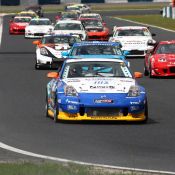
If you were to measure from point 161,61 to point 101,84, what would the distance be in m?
12.3

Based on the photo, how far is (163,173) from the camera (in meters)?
11.1

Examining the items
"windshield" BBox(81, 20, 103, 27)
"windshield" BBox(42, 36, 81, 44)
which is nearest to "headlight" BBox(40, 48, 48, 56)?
"windshield" BBox(42, 36, 81, 44)

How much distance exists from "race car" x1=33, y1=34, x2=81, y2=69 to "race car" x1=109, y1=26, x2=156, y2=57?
16.1ft

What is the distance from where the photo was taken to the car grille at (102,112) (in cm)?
1722

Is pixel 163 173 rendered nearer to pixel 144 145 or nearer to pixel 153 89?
pixel 144 145

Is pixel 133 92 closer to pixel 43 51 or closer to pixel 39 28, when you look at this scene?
pixel 43 51

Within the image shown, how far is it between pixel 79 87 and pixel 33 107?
3229 mm

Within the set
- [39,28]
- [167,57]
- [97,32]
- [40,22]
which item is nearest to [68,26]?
[97,32]

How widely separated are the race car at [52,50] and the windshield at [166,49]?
4237mm

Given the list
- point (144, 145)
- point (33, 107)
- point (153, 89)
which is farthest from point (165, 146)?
point (153, 89)

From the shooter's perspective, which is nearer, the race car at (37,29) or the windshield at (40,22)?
the race car at (37,29)

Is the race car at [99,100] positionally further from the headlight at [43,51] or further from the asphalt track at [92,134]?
the headlight at [43,51]

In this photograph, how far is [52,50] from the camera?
34188 mm

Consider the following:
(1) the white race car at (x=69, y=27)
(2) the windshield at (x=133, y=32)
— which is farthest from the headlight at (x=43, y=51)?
(1) the white race car at (x=69, y=27)
